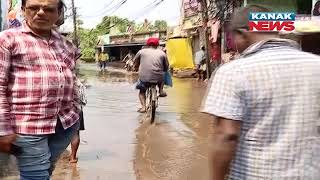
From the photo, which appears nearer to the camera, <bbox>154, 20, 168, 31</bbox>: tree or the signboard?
the signboard

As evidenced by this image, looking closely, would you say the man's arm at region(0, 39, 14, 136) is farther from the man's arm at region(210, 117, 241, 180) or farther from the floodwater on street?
the floodwater on street

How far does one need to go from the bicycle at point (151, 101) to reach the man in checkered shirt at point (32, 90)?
687cm

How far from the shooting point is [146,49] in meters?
10.7

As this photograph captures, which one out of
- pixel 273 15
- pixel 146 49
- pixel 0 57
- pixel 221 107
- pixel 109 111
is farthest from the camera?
pixel 109 111

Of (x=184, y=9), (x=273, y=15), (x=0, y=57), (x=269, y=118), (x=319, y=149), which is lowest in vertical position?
(x=319, y=149)

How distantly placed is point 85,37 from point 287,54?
68585 millimetres

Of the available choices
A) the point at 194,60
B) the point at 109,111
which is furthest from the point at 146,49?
the point at 194,60

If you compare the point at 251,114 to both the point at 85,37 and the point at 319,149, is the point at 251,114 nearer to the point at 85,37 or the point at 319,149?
the point at 319,149

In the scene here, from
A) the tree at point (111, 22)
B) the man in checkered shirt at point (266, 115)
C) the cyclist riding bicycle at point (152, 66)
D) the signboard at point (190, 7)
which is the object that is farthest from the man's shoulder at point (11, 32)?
the tree at point (111, 22)

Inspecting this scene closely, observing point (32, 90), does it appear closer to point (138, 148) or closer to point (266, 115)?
point (266, 115)

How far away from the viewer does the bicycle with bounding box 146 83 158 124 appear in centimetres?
1029

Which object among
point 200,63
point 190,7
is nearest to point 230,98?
point 200,63

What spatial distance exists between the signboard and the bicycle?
18.9 metres

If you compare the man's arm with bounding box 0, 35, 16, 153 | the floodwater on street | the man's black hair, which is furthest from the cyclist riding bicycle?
the man's arm with bounding box 0, 35, 16, 153
